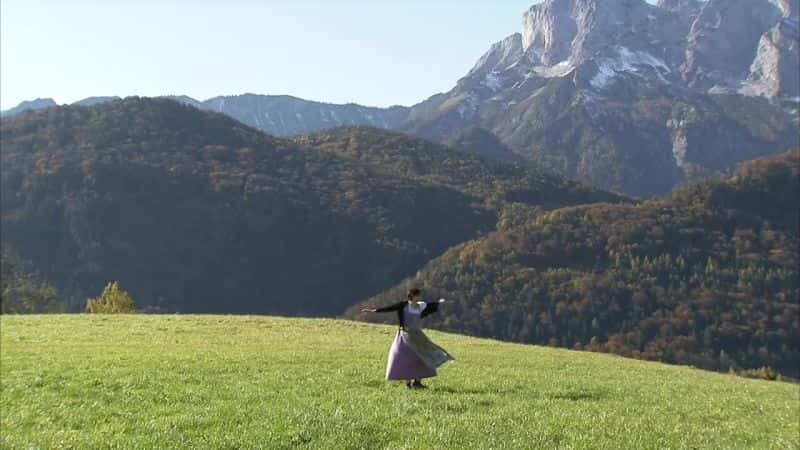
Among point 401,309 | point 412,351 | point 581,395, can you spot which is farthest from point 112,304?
point 581,395

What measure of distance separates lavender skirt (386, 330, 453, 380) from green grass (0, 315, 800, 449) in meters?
0.60

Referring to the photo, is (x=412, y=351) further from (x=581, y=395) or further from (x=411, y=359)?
(x=581, y=395)

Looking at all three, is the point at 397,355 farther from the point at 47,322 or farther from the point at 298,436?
the point at 47,322

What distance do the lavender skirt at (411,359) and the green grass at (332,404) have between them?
1.95 feet

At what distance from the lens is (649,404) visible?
2206cm

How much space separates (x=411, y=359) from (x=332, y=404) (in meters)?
4.46

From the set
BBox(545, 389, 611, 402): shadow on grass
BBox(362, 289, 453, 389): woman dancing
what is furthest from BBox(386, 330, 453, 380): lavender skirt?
BBox(545, 389, 611, 402): shadow on grass

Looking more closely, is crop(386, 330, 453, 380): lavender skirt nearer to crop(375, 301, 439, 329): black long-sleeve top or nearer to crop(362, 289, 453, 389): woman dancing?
crop(362, 289, 453, 389): woman dancing

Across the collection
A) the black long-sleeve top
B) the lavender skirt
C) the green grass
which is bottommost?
the green grass

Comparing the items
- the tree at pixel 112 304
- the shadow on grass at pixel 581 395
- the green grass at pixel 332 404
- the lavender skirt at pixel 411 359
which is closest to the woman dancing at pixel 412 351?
the lavender skirt at pixel 411 359

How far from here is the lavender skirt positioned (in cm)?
2130

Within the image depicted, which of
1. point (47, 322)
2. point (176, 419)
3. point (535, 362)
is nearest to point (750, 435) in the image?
point (176, 419)

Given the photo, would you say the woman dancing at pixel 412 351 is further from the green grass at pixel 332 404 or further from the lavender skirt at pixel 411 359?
the green grass at pixel 332 404

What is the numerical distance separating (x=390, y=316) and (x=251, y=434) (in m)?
183
